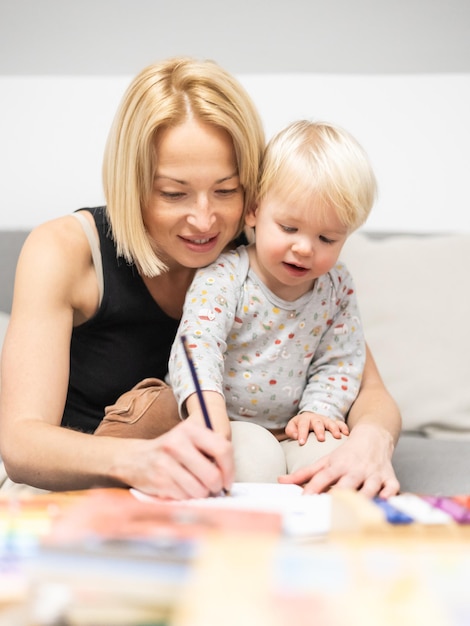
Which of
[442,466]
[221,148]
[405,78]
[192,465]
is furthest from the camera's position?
[405,78]

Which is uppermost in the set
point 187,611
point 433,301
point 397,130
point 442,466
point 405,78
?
point 405,78

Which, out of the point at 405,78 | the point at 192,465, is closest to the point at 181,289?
the point at 192,465

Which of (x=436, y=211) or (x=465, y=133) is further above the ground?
(x=465, y=133)

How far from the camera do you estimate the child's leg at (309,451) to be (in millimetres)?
1156

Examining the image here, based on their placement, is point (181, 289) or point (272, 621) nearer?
point (272, 621)

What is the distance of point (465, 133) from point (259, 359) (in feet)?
3.67

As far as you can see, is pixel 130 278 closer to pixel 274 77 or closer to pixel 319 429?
pixel 319 429

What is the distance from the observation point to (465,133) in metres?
2.04

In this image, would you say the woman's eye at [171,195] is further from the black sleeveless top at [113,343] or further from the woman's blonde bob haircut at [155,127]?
the black sleeveless top at [113,343]

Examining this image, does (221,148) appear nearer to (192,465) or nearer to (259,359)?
(259,359)

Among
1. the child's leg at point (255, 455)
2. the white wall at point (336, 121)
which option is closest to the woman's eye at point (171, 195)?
the child's leg at point (255, 455)

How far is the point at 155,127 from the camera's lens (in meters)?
1.16

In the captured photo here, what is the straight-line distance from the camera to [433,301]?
5.47ft

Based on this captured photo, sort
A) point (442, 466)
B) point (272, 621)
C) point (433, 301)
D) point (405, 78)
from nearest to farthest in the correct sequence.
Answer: point (272, 621), point (442, 466), point (433, 301), point (405, 78)
